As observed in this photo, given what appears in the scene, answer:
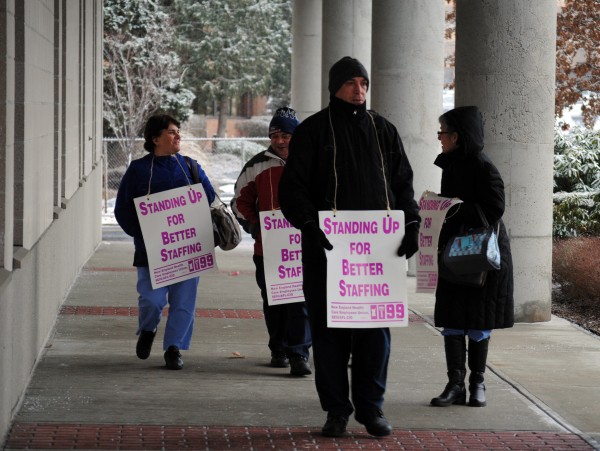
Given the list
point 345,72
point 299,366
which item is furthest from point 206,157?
point 345,72

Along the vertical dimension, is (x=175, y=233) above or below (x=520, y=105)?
below

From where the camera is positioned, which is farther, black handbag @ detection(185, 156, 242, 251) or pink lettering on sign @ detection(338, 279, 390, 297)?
black handbag @ detection(185, 156, 242, 251)

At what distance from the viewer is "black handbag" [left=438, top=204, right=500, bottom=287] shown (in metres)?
7.50

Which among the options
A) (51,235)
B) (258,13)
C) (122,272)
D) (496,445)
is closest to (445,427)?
(496,445)

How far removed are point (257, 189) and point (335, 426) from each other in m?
2.49

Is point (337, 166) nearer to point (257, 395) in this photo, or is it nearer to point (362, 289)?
point (362, 289)

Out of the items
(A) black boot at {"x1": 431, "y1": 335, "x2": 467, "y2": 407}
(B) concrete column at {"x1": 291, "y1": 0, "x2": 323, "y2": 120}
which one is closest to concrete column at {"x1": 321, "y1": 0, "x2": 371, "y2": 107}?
(B) concrete column at {"x1": 291, "y1": 0, "x2": 323, "y2": 120}

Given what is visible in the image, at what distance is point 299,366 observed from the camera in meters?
8.61

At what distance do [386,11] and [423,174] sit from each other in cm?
222

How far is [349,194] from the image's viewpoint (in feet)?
22.2

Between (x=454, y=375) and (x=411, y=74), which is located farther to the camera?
(x=411, y=74)

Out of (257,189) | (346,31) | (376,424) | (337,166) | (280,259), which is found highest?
(346,31)

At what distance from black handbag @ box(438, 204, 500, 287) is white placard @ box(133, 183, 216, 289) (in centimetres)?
204

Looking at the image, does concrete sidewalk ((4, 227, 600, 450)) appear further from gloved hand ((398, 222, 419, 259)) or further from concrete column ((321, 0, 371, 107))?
concrete column ((321, 0, 371, 107))
